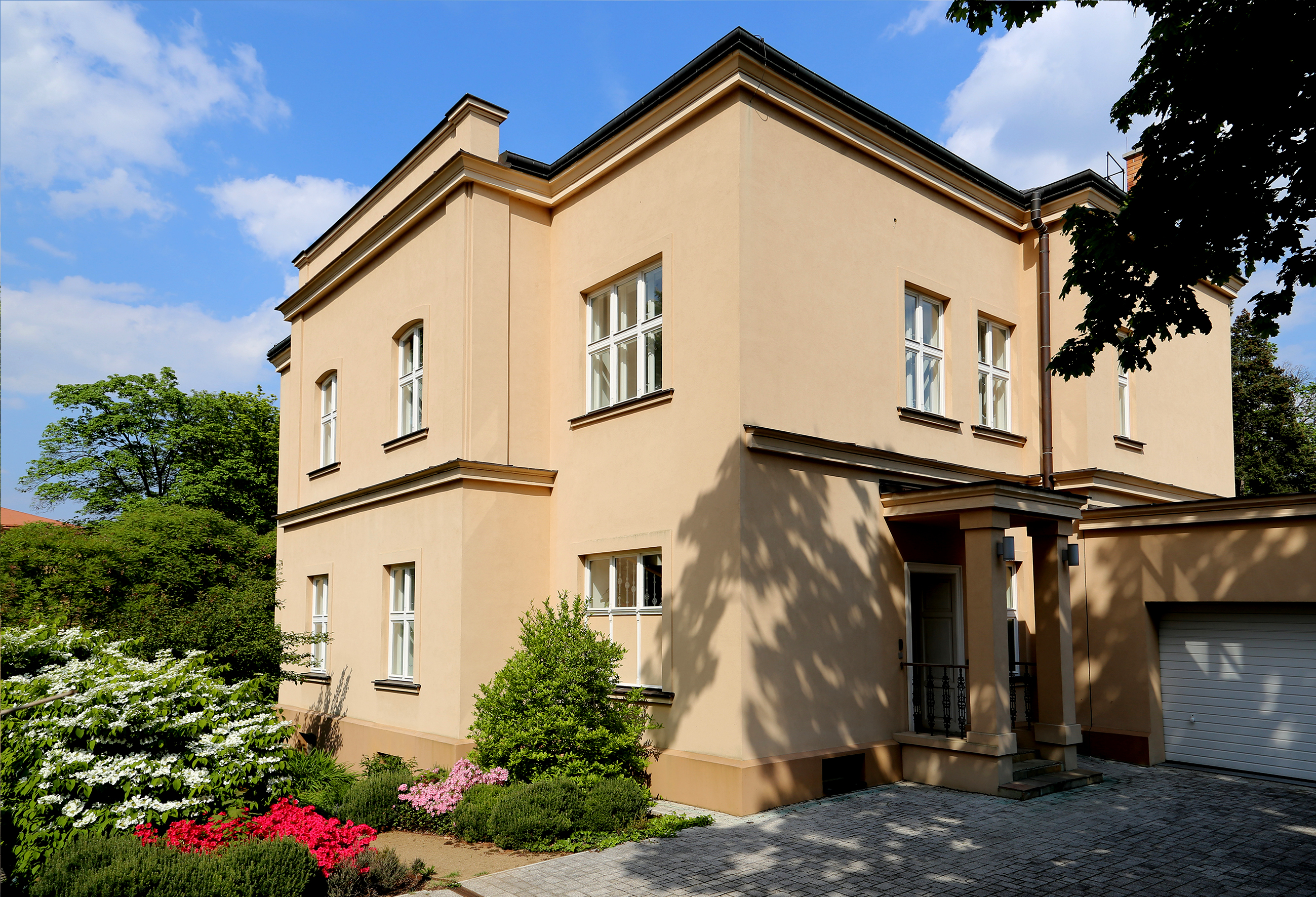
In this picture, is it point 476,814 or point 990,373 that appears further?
point 990,373

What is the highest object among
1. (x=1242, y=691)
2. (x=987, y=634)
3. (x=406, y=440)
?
(x=406, y=440)

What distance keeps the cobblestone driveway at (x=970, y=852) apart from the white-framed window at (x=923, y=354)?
209 inches

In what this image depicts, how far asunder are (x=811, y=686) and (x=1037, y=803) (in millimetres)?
2703

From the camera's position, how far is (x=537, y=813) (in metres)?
9.04

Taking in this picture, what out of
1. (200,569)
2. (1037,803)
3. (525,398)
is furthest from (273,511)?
(1037,803)

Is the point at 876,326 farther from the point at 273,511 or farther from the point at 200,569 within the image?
the point at 273,511

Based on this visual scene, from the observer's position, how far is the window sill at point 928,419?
12.5m

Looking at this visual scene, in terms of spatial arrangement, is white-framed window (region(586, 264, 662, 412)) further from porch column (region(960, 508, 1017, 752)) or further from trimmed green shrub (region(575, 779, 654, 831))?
trimmed green shrub (region(575, 779, 654, 831))

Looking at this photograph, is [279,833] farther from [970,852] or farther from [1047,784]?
[1047,784]

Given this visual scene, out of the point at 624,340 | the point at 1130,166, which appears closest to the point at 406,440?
the point at 624,340

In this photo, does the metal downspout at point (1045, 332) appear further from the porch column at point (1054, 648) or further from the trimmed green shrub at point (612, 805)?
the trimmed green shrub at point (612, 805)

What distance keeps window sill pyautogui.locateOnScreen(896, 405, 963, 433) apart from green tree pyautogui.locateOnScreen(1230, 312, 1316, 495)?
2214 centimetres

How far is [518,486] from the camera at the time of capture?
41.5 feet

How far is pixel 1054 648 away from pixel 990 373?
4438mm
